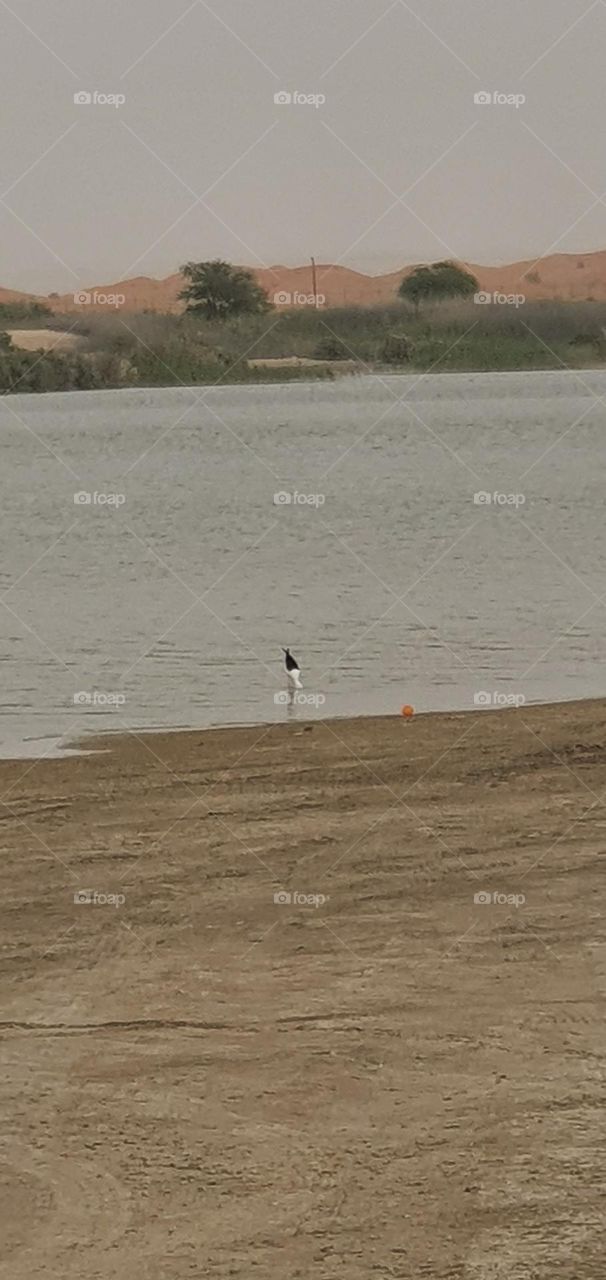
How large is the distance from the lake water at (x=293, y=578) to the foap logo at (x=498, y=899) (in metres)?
3.89

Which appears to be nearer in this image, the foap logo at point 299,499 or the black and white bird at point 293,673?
the black and white bird at point 293,673

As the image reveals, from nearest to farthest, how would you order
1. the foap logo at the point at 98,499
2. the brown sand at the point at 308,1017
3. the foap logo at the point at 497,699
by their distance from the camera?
1. the brown sand at the point at 308,1017
2. the foap logo at the point at 497,699
3. the foap logo at the point at 98,499

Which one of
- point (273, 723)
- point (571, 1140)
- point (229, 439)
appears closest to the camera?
point (571, 1140)

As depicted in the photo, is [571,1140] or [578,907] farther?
[578,907]

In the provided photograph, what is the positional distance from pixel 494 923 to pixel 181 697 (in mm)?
5268

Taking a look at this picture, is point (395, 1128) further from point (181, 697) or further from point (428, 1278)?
point (181, 697)

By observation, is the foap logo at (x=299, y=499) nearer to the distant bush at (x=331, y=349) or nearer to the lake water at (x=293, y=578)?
the lake water at (x=293, y=578)

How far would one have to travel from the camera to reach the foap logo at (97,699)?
481 inches

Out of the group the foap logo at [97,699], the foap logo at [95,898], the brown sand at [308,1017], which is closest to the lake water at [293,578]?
the foap logo at [97,699]

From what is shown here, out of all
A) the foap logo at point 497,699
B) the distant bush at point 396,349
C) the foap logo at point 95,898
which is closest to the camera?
the foap logo at point 95,898

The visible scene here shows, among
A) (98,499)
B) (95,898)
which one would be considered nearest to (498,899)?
(95,898)

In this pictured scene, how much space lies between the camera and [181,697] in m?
12.4

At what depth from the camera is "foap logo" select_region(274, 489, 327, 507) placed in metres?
27.6

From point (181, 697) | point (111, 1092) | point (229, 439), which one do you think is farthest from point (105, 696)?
point (229, 439)
